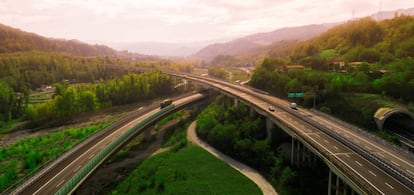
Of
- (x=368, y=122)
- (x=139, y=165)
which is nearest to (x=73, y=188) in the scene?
(x=139, y=165)

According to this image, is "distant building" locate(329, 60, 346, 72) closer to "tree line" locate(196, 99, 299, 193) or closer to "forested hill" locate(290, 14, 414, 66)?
"forested hill" locate(290, 14, 414, 66)

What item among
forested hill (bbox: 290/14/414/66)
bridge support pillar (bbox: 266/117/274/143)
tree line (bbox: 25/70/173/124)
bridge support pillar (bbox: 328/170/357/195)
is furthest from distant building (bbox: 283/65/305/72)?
bridge support pillar (bbox: 328/170/357/195)

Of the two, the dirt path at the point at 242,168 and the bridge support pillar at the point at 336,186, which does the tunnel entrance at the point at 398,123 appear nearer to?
the bridge support pillar at the point at 336,186

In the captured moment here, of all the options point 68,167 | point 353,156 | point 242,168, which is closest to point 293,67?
point 242,168

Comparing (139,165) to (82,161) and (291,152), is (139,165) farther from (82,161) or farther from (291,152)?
(291,152)

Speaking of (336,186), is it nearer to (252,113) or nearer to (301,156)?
(301,156)

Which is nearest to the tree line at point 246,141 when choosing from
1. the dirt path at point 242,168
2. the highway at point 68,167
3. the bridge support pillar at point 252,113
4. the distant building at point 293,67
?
the dirt path at point 242,168
